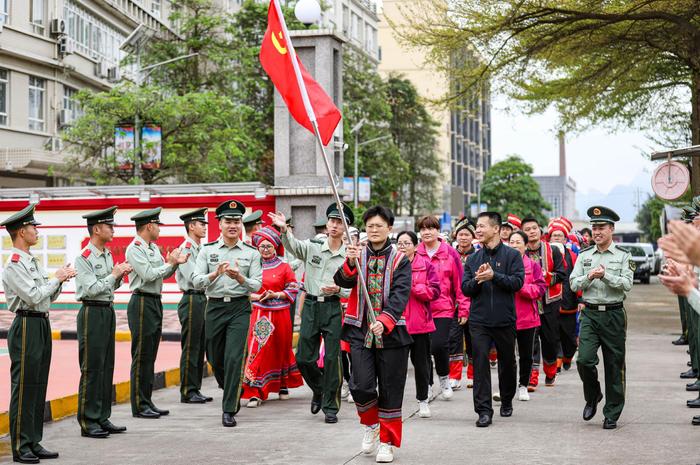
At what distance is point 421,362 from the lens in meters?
10.0

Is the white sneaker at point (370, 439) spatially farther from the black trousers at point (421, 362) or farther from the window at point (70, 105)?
the window at point (70, 105)

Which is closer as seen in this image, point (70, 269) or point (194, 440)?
point (70, 269)

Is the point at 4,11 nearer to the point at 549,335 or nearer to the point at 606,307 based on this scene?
the point at 549,335

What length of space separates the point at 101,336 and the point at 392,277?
2.72m

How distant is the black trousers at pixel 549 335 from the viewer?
1233 centimetres

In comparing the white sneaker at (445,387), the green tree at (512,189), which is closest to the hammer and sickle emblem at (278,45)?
the white sneaker at (445,387)

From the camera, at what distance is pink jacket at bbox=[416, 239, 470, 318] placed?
11.3 meters

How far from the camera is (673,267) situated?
19.3ft

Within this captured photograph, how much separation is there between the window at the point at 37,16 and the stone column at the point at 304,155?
66.7 feet

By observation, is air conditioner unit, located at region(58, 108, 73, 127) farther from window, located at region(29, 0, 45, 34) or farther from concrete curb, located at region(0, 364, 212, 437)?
concrete curb, located at region(0, 364, 212, 437)

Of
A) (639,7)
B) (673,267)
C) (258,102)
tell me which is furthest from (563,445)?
(258,102)

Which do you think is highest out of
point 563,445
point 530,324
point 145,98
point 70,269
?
point 145,98

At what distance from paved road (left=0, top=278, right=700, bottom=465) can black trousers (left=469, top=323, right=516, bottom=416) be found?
250mm

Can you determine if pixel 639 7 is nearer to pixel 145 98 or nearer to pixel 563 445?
pixel 563 445
